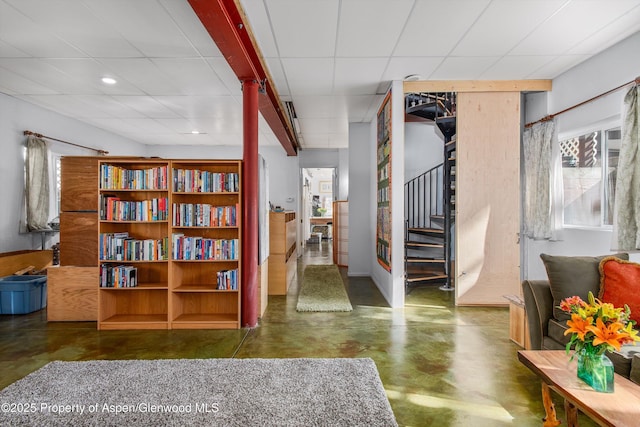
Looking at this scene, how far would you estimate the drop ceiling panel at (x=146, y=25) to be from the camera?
2.58m

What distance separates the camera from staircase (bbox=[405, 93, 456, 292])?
516 centimetres

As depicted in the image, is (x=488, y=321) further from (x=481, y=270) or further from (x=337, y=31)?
(x=337, y=31)

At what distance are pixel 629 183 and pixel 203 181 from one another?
4151 millimetres

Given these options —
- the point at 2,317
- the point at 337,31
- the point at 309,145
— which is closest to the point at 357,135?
the point at 309,145

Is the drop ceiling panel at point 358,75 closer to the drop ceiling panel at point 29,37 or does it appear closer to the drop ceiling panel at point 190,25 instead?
the drop ceiling panel at point 190,25

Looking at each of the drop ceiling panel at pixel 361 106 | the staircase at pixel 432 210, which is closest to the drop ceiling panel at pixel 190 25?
the drop ceiling panel at pixel 361 106

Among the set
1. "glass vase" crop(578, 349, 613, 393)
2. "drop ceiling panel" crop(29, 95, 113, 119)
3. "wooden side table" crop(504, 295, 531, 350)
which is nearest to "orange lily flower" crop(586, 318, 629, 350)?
"glass vase" crop(578, 349, 613, 393)

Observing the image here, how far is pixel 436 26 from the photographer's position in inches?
115

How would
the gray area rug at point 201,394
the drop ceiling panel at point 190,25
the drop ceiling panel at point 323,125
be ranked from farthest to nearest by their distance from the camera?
the drop ceiling panel at point 323,125
the drop ceiling panel at point 190,25
the gray area rug at point 201,394

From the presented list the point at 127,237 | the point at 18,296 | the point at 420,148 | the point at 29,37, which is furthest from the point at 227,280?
the point at 420,148

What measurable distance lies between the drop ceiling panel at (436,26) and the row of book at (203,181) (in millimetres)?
2255

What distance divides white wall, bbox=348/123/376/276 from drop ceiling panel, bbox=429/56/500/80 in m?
2.15

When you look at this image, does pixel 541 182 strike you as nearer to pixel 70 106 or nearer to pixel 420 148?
pixel 420 148

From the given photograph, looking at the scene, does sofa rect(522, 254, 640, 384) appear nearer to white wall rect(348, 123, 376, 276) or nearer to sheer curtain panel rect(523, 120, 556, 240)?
sheer curtain panel rect(523, 120, 556, 240)
